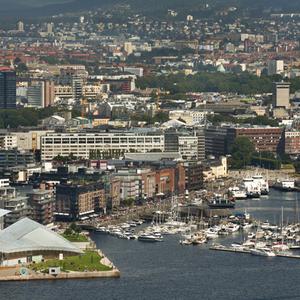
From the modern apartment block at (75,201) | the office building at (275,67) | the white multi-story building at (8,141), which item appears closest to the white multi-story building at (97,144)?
the white multi-story building at (8,141)

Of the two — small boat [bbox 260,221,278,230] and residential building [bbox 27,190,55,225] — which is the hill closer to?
small boat [bbox 260,221,278,230]

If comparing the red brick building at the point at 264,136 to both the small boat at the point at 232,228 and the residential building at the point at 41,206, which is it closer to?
the small boat at the point at 232,228

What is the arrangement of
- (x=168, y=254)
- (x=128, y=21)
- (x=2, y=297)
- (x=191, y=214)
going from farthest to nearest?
(x=128, y=21) → (x=191, y=214) → (x=168, y=254) → (x=2, y=297)

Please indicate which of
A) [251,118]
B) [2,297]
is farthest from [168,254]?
[251,118]

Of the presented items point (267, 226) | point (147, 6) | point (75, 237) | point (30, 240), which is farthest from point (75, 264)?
point (147, 6)

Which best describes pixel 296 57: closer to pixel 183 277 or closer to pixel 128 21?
pixel 128 21

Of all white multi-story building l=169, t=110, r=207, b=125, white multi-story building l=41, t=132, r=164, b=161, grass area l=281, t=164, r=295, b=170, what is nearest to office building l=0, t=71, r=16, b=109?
white multi-story building l=169, t=110, r=207, b=125
